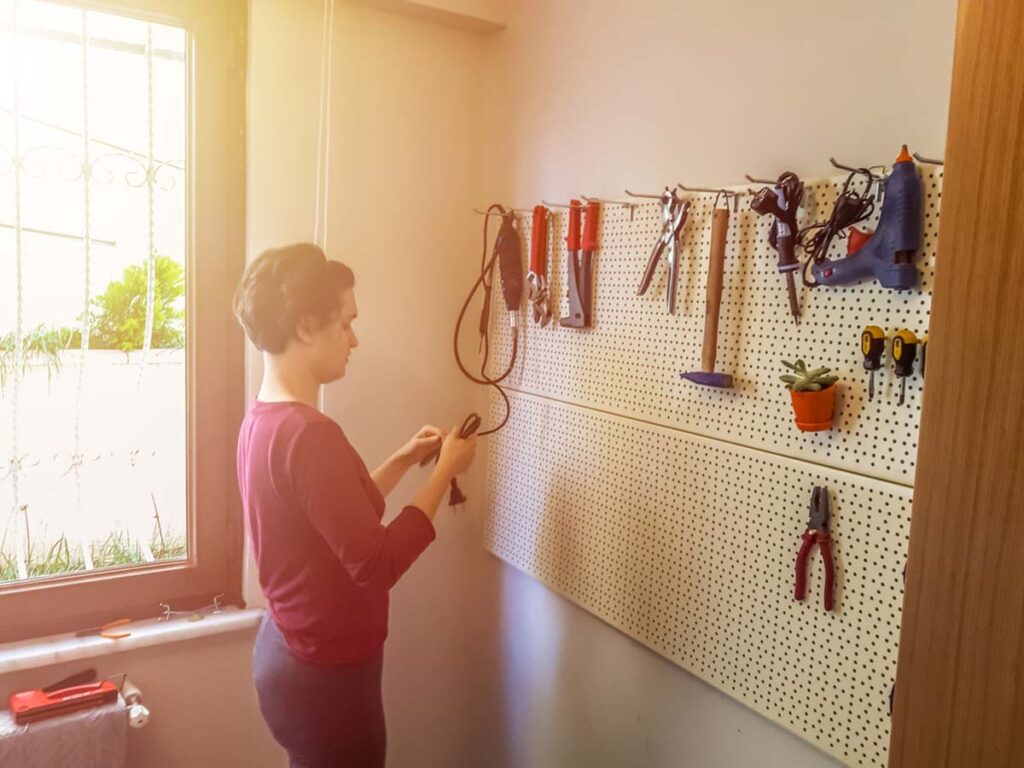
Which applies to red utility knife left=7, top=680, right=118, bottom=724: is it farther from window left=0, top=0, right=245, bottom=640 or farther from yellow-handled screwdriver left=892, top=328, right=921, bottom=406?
yellow-handled screwdriver left=892, top=328, right=921, bottom=406

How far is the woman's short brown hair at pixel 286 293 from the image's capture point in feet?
4.51

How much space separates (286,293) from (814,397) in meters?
0.88

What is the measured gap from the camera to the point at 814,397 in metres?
1.12

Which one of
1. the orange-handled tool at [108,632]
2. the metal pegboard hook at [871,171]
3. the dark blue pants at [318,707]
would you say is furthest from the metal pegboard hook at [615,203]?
the orange-handled tool at [108,632]

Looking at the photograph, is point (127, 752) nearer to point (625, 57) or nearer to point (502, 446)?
point (502, 446)

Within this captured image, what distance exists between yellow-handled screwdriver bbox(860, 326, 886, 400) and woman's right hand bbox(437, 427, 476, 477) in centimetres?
81

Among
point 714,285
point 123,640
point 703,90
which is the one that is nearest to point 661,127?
point 703,90

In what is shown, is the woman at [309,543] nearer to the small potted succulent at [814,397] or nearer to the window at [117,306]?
the window at [117,306]

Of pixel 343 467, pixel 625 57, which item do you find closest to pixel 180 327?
pixel 343 467

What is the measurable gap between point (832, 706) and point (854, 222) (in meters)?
0.71

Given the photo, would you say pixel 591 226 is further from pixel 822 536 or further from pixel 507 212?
pixel 822 536

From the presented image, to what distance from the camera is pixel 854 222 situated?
1101 millimetres

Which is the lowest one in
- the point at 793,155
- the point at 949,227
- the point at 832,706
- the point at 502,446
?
the point at 832,706

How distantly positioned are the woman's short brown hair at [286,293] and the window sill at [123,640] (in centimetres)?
76
